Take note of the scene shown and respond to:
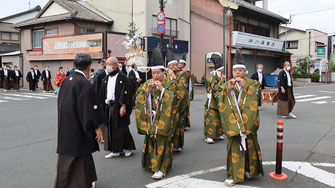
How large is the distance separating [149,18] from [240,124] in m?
19.0

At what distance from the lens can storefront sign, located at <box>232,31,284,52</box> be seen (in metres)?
25.3

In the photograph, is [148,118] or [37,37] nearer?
[148,118]

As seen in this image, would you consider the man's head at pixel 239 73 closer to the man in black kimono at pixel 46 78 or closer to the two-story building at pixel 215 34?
the man in black kimono at pixel 46 78

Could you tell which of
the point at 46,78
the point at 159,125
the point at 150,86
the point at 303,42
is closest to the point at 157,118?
the point at 159,125

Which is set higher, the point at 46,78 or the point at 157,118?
the point at 46,78

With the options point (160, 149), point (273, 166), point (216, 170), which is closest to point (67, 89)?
point (160, 149)

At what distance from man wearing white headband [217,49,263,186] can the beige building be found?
17920 millimetres

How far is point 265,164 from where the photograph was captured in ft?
17.0

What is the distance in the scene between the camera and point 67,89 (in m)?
3.54

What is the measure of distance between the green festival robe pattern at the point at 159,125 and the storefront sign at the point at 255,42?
A: 21839mm

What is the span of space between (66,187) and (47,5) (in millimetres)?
25863

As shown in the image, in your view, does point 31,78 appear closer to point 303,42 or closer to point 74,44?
point 74,44

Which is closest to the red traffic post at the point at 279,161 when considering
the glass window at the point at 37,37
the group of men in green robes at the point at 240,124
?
the group of men in green robes at the point at 240,124

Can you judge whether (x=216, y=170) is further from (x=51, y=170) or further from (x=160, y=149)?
(x=51, y=170)
